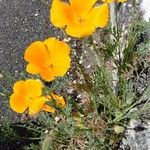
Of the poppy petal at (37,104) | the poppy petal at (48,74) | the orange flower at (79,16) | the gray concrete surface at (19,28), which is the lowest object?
the poppy petal at (37,104)

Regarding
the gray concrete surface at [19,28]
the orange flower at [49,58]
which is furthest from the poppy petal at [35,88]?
the gray concrete surface at [19,28]

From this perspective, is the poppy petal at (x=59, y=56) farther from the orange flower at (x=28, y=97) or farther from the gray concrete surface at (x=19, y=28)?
the gray concrete surface at (x=19, y=28)

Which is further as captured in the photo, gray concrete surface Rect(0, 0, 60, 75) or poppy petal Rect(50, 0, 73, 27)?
gray concrete surface Rect(0, 0, 60, 75)

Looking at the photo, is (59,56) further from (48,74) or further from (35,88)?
(35,88)

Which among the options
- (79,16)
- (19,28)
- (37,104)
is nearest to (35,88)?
(37,104)

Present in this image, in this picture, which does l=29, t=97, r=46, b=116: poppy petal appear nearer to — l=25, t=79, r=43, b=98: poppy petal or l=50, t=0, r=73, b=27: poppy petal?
l=25, t=79, r=43, b=98: poppy petal

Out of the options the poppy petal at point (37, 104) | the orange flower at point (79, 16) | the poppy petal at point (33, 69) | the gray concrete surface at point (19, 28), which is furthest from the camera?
the gray concrete surface at point (19, 28)

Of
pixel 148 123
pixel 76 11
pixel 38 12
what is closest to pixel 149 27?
pixel 148 123

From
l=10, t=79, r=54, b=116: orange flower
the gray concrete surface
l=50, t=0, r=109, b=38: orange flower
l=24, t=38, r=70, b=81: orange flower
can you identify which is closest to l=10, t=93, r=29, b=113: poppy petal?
l=10, t=79, r=54, b=116: orange flower
